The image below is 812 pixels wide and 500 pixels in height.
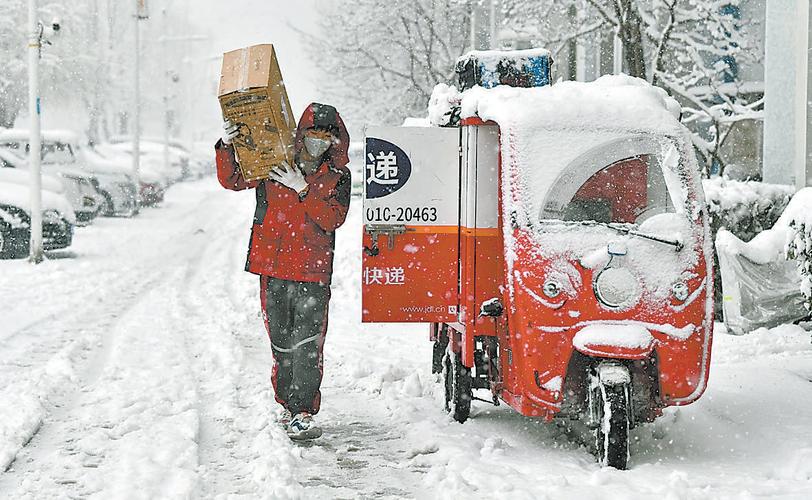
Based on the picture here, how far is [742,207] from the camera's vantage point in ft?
34.9

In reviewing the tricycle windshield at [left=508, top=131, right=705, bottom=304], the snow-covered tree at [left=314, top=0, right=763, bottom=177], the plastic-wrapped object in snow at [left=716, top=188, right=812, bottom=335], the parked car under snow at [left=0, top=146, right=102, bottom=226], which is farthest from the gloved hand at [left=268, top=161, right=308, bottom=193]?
the parked car under snow at [left=0, top=146, right=102, bottom=226]

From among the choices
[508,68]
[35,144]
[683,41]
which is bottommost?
[508,68]

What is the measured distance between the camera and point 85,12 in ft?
171

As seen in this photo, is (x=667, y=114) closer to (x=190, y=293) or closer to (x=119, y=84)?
(x=190, y=293)

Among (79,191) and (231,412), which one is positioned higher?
(79,191)

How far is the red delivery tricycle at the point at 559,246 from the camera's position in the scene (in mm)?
5512

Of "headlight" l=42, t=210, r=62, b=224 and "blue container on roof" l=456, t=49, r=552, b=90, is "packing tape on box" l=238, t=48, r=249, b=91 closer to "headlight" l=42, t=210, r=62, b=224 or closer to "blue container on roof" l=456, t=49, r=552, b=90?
"blue container on roof" l=456, t=49, r=552, b=90

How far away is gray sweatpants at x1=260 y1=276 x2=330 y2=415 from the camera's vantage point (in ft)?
20.8

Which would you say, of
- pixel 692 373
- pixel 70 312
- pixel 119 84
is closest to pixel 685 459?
pixel 692 373

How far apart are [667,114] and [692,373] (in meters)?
1.39

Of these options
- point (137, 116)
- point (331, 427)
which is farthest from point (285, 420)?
point (137, 116)

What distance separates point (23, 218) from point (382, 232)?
12523 millimetres

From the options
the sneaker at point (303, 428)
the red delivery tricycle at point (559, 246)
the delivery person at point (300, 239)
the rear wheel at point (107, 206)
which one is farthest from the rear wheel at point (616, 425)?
the rear wheel at point (107, 206)

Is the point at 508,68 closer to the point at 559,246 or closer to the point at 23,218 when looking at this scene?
the point at 559,246
